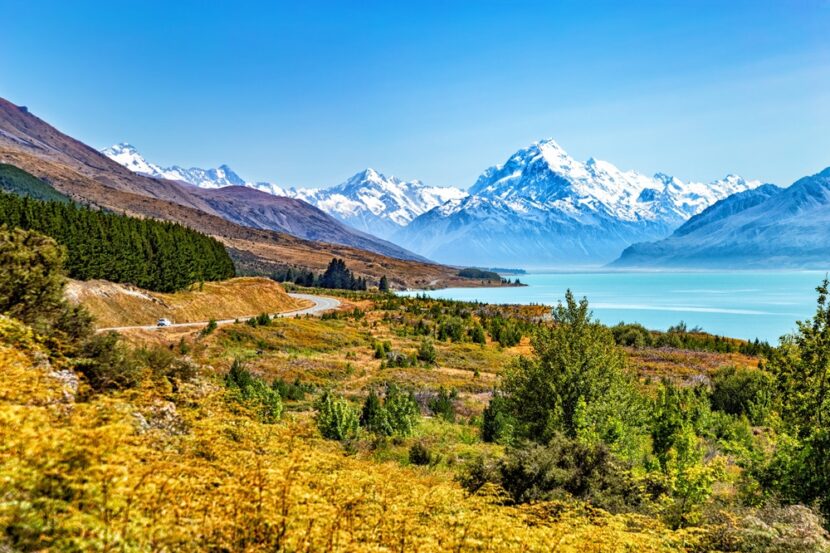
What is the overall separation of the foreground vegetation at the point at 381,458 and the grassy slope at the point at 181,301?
2464 cm

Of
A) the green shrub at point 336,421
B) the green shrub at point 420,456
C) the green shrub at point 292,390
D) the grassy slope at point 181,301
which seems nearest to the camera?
the green shrub at point 420,456

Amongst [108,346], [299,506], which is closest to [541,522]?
[299,506]

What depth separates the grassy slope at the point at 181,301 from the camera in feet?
169

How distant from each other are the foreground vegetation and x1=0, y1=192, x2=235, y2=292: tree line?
3567cm

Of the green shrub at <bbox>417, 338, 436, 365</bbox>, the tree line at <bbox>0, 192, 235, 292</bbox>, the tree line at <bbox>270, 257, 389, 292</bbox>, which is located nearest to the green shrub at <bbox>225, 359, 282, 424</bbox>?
the green shrub at <bbox>417, 338, 436, 365</bbox>

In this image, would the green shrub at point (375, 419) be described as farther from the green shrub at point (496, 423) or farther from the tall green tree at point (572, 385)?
the tall green tree at point (572, 385)

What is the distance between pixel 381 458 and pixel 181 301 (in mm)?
52643

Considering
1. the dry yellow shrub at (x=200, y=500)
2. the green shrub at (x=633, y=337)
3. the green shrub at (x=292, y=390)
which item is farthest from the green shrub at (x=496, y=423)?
the green shrub at (x=633, y=337)

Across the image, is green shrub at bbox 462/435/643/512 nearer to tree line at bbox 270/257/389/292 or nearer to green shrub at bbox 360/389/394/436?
green shrub at bbox 360/389/394/436

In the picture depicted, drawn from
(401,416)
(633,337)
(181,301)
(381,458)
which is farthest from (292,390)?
(633,337)

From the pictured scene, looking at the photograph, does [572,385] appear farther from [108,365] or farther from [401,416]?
[108,365]

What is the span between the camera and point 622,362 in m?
21.1

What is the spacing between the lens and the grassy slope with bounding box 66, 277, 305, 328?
51.5 m

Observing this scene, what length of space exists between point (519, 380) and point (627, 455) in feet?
16.1
